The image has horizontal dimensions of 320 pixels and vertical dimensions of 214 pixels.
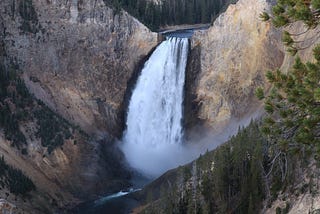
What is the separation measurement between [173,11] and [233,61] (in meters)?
27.2

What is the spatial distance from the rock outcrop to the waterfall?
2119 millimetres

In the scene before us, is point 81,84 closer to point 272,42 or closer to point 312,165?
point 272,42

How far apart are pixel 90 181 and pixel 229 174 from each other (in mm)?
16542

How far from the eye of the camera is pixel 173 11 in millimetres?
73312

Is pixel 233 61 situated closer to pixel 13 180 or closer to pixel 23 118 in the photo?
pixel 23 118

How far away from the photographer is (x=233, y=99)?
1880 inches

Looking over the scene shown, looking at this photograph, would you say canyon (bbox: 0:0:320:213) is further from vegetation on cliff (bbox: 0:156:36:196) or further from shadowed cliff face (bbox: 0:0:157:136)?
vegetation on cliff (bbox: 0:156:36:196)

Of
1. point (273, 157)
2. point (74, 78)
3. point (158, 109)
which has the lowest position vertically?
point (158, 109)

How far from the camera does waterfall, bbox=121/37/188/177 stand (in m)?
51.7

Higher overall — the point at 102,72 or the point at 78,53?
the point at 78,53

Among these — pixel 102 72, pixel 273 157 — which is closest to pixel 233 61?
pixel 102 72

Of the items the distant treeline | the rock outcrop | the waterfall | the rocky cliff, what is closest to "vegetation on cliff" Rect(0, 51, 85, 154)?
the rocky cliff

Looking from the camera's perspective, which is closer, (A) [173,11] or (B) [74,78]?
(B) [74,78]

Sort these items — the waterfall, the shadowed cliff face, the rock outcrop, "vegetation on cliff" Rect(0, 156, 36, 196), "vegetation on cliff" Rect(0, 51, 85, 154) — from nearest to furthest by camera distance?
1. "vegetation on cliff" Rect(0, 156, 36, 196)
2. "vegetation on cliff" Rect(0, 51, 85, 154)
3. the rock outcrop
4. the shadowed cliff face
5. the waterfall
